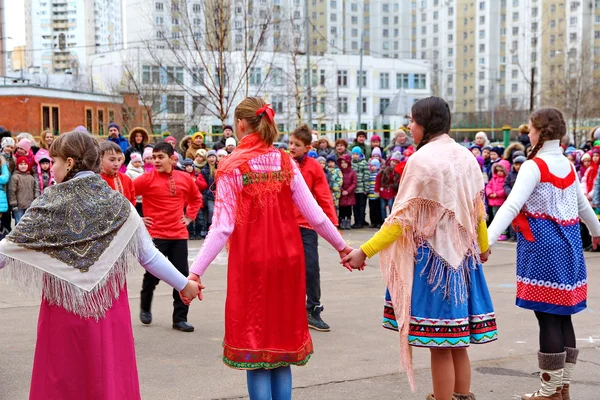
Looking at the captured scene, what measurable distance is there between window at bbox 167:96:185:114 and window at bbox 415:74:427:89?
1890 inches

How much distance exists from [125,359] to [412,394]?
232 cm

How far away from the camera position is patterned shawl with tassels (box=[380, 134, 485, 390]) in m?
4.53

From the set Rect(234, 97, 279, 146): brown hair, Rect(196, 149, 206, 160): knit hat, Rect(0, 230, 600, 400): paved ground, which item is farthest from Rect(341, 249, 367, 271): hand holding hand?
Rect(196, 149, 206, 160): knit hat

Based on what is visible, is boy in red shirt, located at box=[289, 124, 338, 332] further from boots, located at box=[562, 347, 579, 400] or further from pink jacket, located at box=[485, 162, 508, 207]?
pink jacket, located at box=[485, 162, 508, 207]

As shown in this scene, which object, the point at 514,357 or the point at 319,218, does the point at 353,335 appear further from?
the point at 319,218

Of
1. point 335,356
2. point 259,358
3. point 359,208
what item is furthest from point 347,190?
point 259,358

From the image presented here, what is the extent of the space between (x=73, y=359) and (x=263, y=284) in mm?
1194

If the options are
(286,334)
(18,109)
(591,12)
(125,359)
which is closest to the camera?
(125,359)

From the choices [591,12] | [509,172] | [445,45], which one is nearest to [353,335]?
[509,172]

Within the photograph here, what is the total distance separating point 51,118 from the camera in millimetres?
47906

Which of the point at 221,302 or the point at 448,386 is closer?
the point at 448,386

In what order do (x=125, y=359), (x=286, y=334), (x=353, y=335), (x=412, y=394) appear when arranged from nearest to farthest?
(x=125, y=359) < (x=286, y=334) < (x=412, y=394) < (x=353, y=335)

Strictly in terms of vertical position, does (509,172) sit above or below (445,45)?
below

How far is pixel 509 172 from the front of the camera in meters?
15.6
